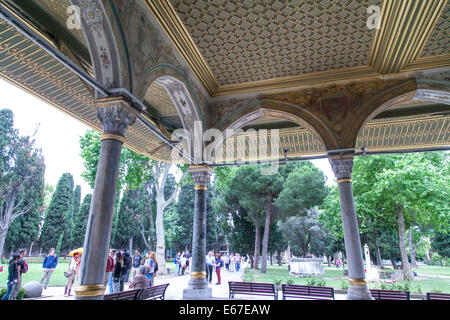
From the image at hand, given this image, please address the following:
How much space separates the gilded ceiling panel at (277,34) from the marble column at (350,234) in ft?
7.71

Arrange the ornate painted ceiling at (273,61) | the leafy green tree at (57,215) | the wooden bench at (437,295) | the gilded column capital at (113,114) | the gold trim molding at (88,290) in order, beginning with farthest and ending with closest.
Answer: the leafy green tree at (57,215) → the wooden bench at (437,295) → the ornate painted ceiling at (273,61) → the gilded column capital at (113,114) → the gold trim molding at (88,290)

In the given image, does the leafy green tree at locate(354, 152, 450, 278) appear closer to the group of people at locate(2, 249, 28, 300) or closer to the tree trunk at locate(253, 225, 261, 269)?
the tree trunk at locate(253, 225, 261, 269)

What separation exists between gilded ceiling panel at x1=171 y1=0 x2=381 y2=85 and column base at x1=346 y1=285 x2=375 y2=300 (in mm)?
4893

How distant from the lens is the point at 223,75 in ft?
22.5

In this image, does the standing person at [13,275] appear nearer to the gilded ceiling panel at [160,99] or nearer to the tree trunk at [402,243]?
the gilded ceiling panel at [160,99]

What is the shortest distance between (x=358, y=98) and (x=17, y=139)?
76.8ft

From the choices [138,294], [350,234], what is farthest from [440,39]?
[138,294]

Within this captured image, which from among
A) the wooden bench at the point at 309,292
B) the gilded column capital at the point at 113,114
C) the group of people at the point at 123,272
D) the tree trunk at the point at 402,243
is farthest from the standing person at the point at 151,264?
the tree trunk at the point at 402,243

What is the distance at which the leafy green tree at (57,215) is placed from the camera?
1006 inches

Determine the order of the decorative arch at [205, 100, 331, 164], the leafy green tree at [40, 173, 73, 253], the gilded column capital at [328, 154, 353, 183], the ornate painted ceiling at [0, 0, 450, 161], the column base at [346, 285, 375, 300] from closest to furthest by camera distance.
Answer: the ornate painted ceiling at [0, 0, 450, 161], the column base at [346, 285, 375, 300], the gilded column capital at [328, 154, 353, 183], the decorative arch at [205, 100, 331, 164], the leafy green tree at [40, 173, 73, 253]

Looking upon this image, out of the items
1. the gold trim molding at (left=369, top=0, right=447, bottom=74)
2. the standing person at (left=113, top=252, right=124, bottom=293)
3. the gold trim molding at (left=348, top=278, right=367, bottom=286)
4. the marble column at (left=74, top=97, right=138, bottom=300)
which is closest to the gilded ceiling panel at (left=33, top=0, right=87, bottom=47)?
the marble column at (left=74, top=97, right=138, bottom=300)

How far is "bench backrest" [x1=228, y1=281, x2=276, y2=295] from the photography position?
22.4 ft

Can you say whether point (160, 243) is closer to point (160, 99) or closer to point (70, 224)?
point (160, 99)
